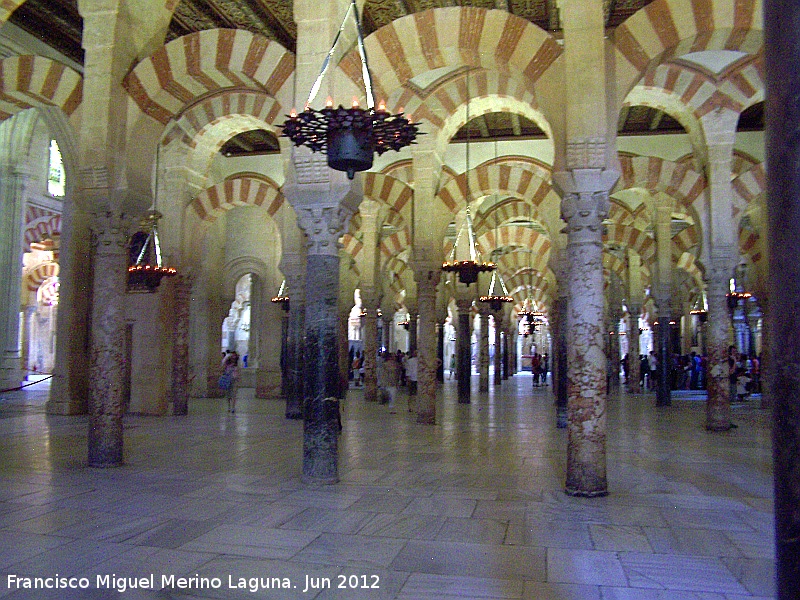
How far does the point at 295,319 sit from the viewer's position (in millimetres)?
8812

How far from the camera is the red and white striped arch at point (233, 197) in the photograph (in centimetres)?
1055

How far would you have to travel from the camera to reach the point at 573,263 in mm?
4562

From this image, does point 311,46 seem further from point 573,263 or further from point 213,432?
point 213,432

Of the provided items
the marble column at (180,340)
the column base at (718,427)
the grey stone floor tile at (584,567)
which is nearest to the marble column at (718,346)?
the column base at (718,427)

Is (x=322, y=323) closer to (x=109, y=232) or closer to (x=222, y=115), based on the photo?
(x=109, y=232)

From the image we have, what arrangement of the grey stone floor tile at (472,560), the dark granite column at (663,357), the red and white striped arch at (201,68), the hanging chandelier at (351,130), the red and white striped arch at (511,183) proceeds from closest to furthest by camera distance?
the grey stone floor tile at (472,560) → the hanging chandelier at (351,130) → the red and white striped arch at (201,68) → the red and white striped arch at (511,183) → the dark granite column at (663,357)

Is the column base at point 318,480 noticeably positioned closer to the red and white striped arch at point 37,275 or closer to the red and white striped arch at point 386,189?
the red and white striped arch at point 386,189

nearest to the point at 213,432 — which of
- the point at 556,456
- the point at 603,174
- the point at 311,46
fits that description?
the point at 556,456

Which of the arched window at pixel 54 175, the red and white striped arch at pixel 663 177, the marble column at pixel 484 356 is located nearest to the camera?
the red and white striped arch at pixel 663 177

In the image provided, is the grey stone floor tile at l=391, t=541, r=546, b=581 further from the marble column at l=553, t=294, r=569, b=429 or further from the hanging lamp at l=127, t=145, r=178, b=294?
the hanging lamp at l=127, t=145, r=178, b=294

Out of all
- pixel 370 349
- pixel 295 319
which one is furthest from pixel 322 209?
pixel 370 349

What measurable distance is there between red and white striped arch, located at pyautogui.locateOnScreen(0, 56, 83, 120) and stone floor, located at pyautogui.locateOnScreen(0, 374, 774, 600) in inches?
125

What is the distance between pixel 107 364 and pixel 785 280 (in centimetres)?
511

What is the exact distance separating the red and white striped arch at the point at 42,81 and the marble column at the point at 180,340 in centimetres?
360
